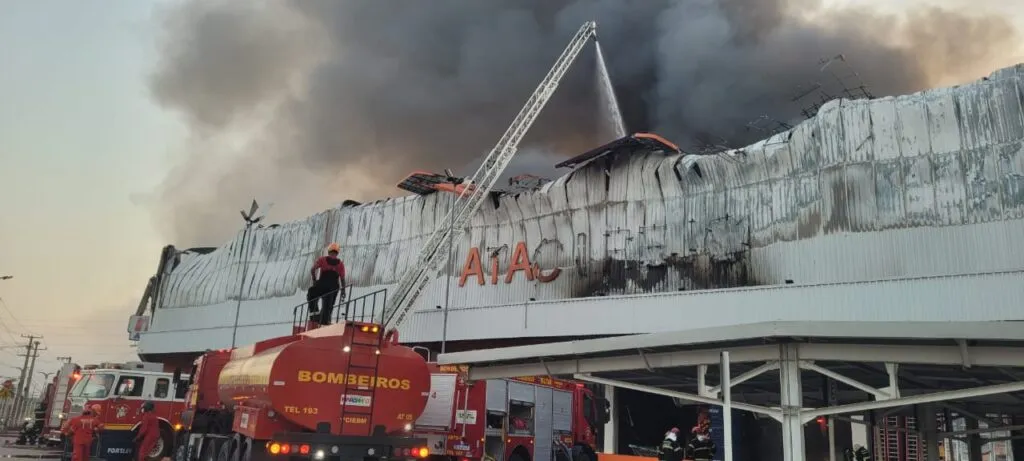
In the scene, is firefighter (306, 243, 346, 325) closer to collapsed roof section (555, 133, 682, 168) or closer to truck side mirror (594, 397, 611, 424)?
truck side mirror (594, 397, 611, 424)

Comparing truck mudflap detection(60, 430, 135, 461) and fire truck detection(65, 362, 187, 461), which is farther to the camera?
fire truck detection(65, 362, 187, 461)

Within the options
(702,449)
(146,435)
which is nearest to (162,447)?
(146,435)

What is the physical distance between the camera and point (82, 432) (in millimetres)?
15984

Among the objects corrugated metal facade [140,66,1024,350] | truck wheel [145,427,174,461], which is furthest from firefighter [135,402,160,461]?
corrugated metal facade [140,66,1024,350]

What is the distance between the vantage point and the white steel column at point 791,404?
8.06 m

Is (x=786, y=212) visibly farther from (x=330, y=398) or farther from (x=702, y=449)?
(x=330, y=398)

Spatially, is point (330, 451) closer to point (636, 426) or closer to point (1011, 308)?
point (1011, 308)

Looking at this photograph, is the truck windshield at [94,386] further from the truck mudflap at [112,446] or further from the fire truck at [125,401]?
the truck mudflap at [112,446]

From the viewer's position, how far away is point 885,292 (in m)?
23.0

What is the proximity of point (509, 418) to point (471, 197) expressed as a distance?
1924 centimetres

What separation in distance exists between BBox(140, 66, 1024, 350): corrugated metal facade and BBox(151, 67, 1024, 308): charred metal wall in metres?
0.05

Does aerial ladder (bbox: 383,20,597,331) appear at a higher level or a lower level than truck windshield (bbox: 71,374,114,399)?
higher

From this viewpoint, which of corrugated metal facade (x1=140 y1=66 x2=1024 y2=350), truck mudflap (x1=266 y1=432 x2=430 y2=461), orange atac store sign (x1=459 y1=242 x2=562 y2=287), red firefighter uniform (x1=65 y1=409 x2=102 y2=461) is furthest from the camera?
orange atac store sign (x1=459 y1=242 x2=562 y2=287)

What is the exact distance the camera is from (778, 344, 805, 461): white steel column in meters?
8.06
